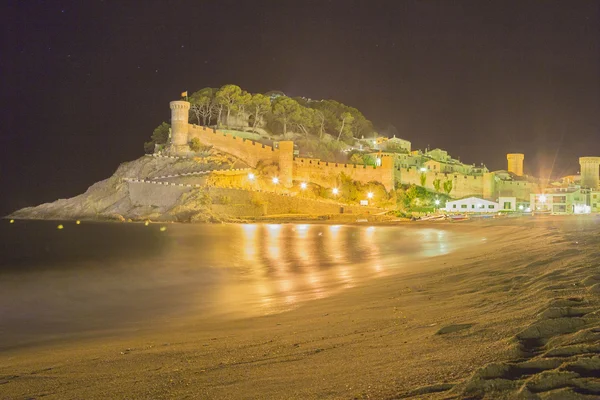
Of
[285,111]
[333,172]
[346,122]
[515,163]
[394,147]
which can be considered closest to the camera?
[333,172]

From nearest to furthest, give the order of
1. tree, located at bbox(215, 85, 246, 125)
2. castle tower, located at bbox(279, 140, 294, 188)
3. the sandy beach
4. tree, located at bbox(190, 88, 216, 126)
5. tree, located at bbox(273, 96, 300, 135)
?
the sandy beach → castle tower, located at bbox(279, 140, 294, 188) → tree, located at bbox(215, 85, 246, 125) → tree, located at bbox(190, 88, 216, 126) → tree, located at bbox(273, 96, 300, 135)

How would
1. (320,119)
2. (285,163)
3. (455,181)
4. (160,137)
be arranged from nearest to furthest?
(285,163) < (160,137) < (455,181) < (320,119)

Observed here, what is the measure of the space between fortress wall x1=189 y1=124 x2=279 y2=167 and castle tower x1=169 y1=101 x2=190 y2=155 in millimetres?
634

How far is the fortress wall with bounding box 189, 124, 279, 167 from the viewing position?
3750cm

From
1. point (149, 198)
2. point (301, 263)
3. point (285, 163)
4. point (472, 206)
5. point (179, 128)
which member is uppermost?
point (179, 128)

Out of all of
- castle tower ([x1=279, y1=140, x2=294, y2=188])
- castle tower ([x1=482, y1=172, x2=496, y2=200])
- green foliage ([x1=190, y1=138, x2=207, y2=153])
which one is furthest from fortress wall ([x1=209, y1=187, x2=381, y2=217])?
castle tower ([x1=482, y1=172, x2=496, y2=200])

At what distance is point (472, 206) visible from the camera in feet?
129

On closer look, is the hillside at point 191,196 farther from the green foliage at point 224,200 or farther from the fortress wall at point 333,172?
the fortress wall at point 333,172

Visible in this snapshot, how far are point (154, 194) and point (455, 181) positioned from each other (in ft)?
90.2

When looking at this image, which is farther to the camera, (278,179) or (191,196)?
(278,179)

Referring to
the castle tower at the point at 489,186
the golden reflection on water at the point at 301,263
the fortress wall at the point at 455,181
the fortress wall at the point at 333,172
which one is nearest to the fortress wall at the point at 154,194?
the fortress wall at the point at 333,172

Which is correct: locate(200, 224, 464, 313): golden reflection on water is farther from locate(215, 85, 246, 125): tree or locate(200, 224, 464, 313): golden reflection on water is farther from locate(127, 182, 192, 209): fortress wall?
locate(215, 85, 246, 125): tree

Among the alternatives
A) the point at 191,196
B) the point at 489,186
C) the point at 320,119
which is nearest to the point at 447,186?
the point at 489,186

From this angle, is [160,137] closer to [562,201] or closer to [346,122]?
[346,122]
